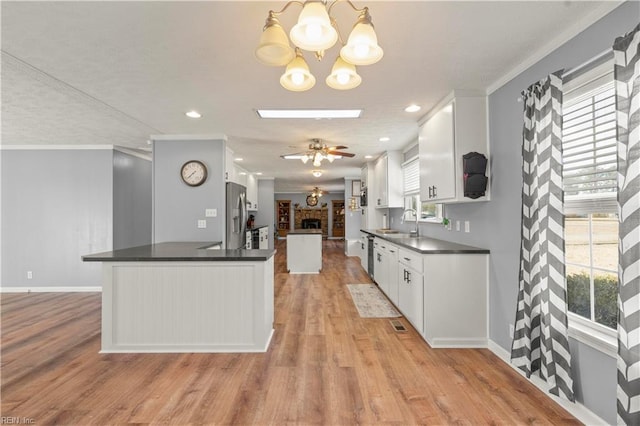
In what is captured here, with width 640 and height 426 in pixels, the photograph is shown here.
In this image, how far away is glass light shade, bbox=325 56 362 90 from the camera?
5.43 feet

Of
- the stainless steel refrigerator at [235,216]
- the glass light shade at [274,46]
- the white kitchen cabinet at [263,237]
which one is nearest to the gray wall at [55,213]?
the stainless steel refrigerator at [235,216]

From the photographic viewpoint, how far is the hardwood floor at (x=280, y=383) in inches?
77.0

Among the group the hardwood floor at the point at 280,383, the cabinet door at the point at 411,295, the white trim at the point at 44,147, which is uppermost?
the white trim at the point at 44,147

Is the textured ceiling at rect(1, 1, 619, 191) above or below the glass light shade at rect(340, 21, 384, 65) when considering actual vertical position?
above

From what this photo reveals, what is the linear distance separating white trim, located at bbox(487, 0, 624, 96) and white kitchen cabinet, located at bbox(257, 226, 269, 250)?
6.32 meters

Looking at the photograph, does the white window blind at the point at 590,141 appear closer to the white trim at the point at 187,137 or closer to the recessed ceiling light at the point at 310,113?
the recessed ceiling light at the point at 310,113

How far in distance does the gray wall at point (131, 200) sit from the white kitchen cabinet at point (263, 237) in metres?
2.67

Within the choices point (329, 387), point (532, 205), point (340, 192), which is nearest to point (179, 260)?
point (329, 387)

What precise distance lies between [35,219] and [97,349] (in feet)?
12.0

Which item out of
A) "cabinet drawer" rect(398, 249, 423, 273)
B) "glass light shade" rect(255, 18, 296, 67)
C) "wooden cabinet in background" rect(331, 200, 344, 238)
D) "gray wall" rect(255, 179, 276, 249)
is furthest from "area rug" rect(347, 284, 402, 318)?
"wooden cabinet in background" rect(331, 200, 344, 238)

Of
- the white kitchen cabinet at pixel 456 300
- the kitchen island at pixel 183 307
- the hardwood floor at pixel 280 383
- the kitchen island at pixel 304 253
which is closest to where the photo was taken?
the hardwood floor at pixel 280 383

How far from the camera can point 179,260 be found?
279cm

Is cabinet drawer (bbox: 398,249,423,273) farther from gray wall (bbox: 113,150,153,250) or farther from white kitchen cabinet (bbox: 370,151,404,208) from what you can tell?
gray wall (bbox: 113,150,153,250)

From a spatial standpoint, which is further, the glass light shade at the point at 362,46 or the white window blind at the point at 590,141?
the white window blind at the point at 590,141
